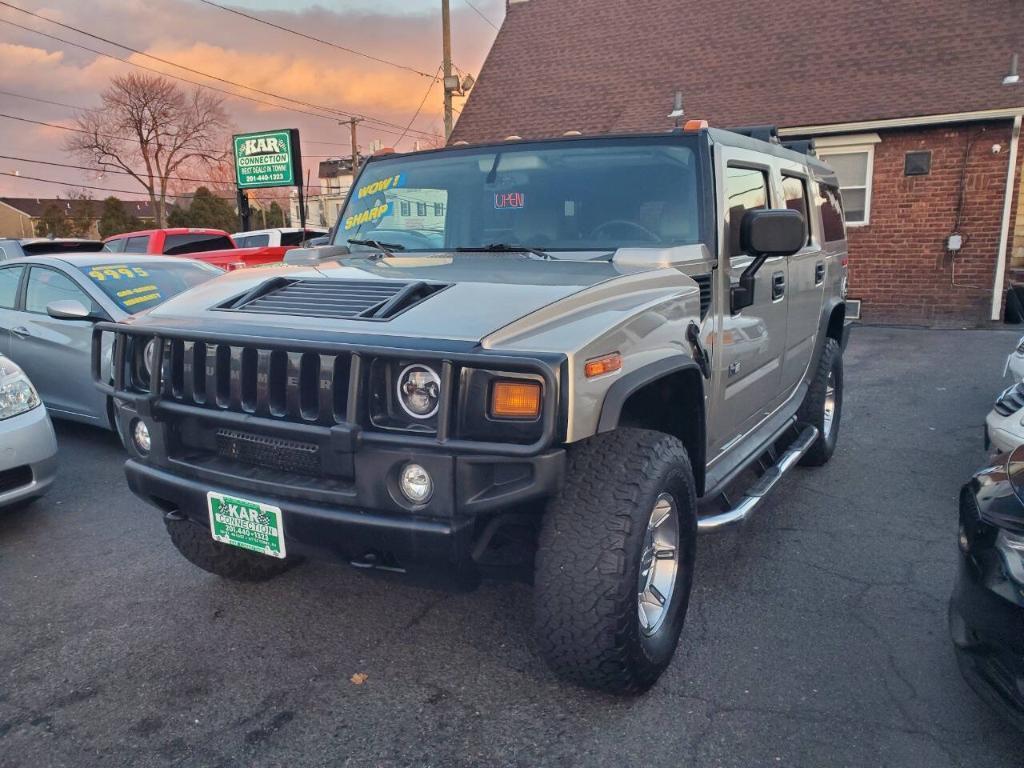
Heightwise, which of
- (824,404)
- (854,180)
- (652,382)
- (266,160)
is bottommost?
(824,404)

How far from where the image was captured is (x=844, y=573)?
12.5 ft

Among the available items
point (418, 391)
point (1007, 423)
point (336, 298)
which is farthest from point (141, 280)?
point (1007, 423)

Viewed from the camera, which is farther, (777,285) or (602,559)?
(777,285)

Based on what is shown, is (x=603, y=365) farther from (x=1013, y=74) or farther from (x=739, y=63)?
(x=739, y=63)

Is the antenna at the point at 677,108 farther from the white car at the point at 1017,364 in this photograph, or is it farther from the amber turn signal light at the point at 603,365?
the amber turn signal light at the point at 603,365

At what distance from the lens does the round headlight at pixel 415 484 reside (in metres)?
2.30

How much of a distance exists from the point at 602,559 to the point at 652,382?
0.65 metres

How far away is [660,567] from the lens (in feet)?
9.81

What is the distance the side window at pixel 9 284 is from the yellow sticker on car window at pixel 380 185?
4.14 metres

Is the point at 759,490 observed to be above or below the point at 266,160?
below

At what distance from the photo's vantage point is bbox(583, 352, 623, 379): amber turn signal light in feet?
7.52

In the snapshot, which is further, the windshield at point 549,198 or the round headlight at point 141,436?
the windshield at point 549,198

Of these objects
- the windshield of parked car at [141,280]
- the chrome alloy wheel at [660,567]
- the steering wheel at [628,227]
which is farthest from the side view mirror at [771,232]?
the windshield of parked car at [141,280]

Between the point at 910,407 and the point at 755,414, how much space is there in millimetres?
4045
